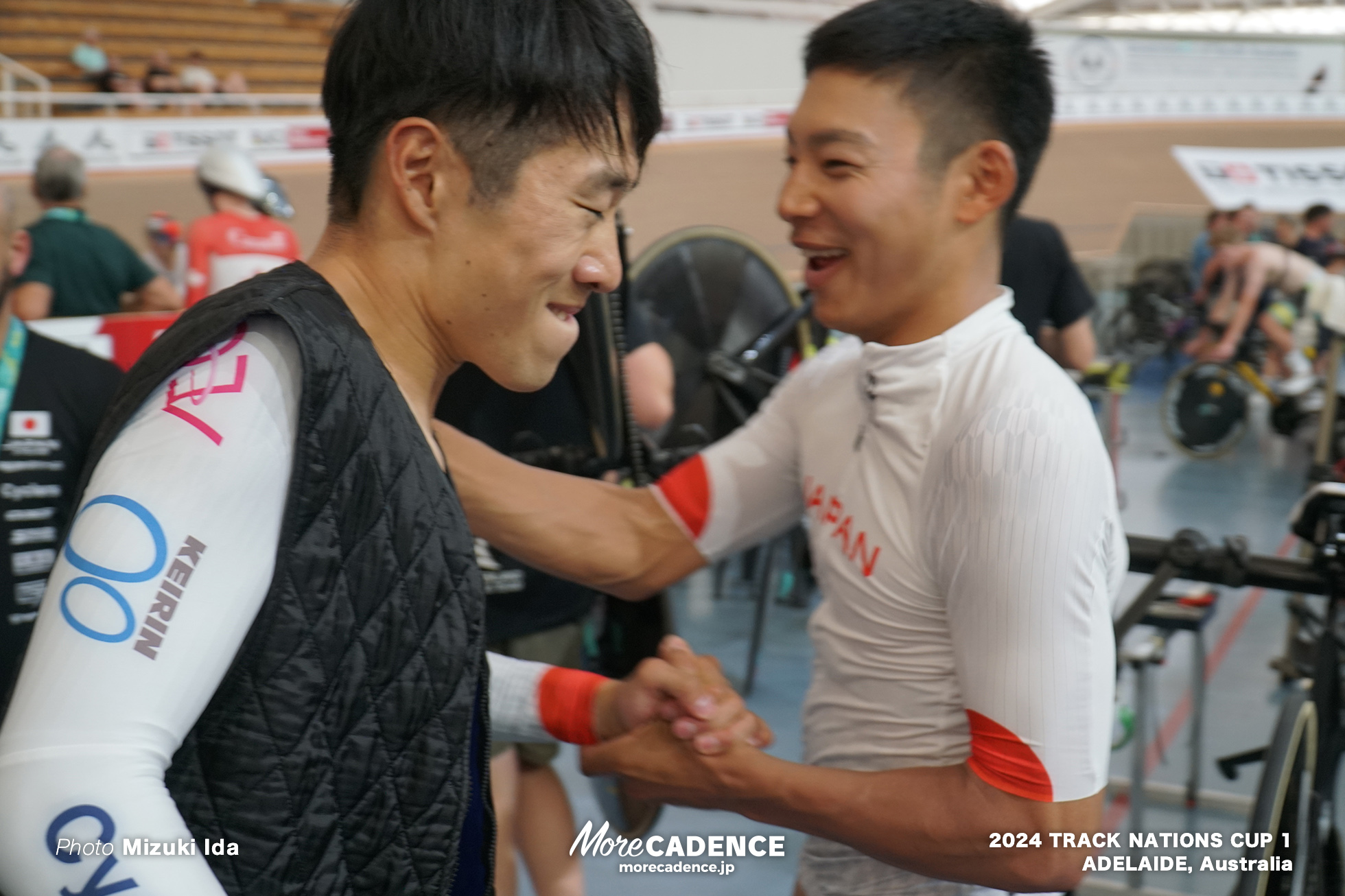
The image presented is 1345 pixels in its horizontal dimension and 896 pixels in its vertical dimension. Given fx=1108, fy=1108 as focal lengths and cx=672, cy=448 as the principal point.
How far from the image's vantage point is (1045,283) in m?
4.32

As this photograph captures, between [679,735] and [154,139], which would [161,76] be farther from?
[679,735]

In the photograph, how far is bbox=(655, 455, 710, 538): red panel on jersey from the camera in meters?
1.67

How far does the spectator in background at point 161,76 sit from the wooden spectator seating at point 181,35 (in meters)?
0.63

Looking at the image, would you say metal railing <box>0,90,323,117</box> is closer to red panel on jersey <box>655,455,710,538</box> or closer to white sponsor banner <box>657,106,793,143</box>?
white sponsor banner <box>657,106,793,143</box>

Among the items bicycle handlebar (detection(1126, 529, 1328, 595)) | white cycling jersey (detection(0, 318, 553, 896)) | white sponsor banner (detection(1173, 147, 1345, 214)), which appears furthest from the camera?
white sponsor banner (detection(1173, 147, 1345, 214))

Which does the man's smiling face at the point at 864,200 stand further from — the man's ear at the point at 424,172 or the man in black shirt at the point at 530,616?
the man in black shirt at the point at 530,616

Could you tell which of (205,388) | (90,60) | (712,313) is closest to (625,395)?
(205,388)

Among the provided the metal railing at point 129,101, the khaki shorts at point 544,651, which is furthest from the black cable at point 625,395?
the metal railing at point 129,101

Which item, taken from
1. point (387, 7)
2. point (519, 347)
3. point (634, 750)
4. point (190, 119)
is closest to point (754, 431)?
point (634, 750)

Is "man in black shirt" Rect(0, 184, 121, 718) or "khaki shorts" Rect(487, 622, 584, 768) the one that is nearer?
"man in black shirt" Rect(0, 184, 121, 718)

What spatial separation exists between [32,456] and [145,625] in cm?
162

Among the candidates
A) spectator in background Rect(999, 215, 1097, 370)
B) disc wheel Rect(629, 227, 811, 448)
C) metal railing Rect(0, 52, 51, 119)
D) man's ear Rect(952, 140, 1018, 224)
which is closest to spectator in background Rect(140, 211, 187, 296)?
disc wheel Rect(629, 227, 811, 448)

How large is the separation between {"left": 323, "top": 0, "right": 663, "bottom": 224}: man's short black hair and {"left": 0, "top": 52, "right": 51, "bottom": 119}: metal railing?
11007mm

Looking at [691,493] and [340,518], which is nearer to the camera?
[340,518]
